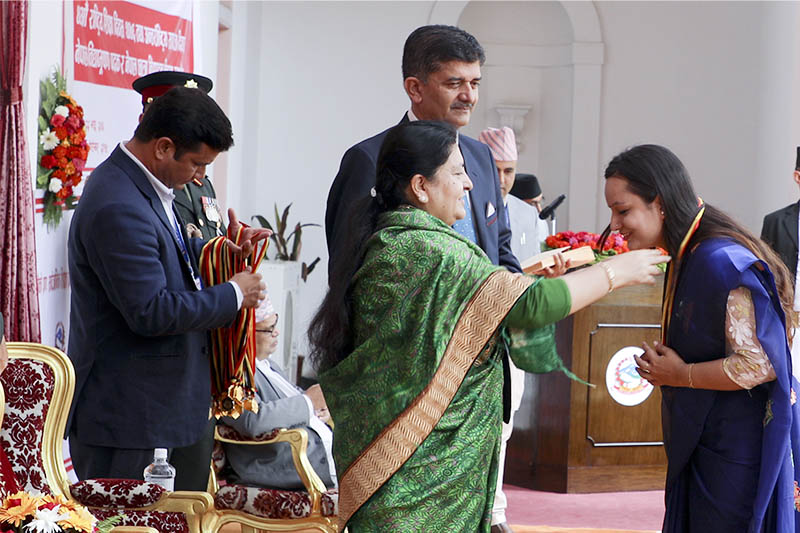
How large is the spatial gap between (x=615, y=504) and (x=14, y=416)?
9.86 ft

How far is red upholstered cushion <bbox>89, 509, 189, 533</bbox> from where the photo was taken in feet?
8.75

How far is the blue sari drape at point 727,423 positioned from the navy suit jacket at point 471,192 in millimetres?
509

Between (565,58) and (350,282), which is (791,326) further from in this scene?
(565,58)

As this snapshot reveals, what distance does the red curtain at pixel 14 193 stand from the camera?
3.69m

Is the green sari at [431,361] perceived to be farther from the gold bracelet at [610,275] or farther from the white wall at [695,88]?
the white wall at [695,88]

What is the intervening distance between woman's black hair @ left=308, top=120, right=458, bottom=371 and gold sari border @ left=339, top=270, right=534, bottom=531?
20cm

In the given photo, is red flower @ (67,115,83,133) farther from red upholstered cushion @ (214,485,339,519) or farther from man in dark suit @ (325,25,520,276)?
man in dark suit @ (325,25,520,276)

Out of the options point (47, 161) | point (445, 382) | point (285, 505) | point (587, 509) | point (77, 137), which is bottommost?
point (587, 509)

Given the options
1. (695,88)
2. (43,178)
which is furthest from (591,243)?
(695,88)

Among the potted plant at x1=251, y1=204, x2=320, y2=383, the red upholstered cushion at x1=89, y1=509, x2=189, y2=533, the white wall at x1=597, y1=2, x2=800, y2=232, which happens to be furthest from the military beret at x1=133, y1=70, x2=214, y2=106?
the white wall at x1=597, y1=2, x2=800, y2=232

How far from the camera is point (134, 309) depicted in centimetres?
247

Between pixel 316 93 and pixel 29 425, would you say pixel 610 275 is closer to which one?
pixel 29 425

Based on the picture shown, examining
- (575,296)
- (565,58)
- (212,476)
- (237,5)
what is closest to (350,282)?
(575,296)

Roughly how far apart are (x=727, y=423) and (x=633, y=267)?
0.55 m
